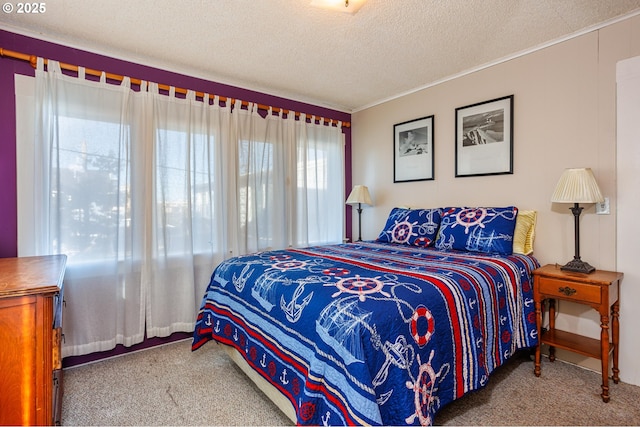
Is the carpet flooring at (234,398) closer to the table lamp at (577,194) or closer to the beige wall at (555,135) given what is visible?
the beige wall at (555,135)

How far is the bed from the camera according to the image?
1.22 meters

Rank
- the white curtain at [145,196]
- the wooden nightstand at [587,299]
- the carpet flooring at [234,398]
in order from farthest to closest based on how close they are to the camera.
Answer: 1. the white curtain at [145,196]
2. the wooden nightstand at [587,299]
3. the carpet flooring at [234,398]

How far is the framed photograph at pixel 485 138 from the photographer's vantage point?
2.68m

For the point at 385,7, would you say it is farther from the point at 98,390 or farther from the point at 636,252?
the point at 98,390

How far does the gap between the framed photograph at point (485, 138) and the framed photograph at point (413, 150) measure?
315mm

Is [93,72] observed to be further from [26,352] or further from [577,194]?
[577,194]

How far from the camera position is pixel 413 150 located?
340cm

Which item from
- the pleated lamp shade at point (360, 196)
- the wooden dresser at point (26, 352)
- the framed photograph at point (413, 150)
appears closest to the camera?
the wooden dresser at point (26, 352)

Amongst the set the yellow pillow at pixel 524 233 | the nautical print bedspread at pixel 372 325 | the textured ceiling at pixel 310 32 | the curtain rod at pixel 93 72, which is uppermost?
the textured ceiling at pixel 310 32

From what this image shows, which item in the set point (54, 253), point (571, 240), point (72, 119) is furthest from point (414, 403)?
point (72, 119)

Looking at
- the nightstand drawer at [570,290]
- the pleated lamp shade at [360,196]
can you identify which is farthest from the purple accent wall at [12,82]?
the nightstand drawer at [570,290]

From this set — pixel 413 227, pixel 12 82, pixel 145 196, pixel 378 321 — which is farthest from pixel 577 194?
pixel 12 82

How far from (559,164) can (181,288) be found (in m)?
3.18

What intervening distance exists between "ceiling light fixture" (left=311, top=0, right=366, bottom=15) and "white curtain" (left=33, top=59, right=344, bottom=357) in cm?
141
